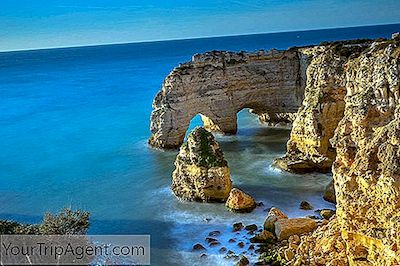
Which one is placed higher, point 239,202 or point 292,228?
point 292,228

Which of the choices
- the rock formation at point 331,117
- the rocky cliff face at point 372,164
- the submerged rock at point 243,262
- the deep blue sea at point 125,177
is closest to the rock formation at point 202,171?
the deep blue sea at point 125,177

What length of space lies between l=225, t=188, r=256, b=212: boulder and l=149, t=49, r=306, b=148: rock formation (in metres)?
12.3

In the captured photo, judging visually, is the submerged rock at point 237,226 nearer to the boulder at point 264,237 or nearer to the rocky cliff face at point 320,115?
the boulder at point 264,237

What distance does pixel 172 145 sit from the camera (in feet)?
116

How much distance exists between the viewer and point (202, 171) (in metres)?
24.6

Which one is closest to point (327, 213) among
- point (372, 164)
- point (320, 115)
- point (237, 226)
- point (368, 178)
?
point (237, 226)

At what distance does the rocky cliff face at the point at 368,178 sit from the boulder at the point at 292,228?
2284 mm

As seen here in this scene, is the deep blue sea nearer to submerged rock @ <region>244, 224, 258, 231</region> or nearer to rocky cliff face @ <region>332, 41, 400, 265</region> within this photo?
submerged rock @ <region>244, 224, 258, 231</region>

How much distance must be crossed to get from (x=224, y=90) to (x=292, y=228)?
18.8 metres

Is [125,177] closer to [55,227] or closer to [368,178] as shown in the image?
[55,227]

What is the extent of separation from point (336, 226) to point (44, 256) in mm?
9077

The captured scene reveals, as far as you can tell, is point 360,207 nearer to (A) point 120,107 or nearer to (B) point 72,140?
(B) point 72,140

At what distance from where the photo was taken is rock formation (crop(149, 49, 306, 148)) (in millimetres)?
34906

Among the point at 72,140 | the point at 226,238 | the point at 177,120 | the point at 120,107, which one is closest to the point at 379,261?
the point at 226,238
